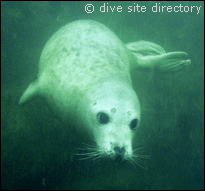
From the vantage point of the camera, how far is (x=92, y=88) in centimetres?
226

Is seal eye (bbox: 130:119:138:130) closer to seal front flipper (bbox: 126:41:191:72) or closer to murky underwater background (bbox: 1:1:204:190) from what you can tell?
murky underwater background (bbox: 1:1:204:190)

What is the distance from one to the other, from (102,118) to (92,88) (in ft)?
1.28

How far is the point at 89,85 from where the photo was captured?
7.68ft

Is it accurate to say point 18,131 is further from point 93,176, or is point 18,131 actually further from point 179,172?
point 179,172

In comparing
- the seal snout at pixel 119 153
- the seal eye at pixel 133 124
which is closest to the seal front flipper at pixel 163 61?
the seal eye at pixel 133 124

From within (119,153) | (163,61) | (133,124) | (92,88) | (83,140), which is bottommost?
(119,153)

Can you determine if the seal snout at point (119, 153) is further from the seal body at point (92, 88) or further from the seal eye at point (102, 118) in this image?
the seal eye at point (102, 118)

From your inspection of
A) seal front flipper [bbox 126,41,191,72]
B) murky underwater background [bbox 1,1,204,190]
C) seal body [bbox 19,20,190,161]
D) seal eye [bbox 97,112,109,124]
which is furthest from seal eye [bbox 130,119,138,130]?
seal front flipper [bbox 126,41,191,72]

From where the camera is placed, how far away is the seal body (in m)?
1.98

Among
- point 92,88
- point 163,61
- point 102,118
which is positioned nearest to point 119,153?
point 102,118

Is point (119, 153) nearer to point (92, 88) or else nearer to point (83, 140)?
point (92, 88)

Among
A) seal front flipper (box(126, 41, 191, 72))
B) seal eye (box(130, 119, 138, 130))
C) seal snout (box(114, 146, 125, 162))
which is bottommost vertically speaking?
seal snout (box(114, 146, 125, 162))

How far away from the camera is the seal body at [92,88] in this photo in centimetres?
198

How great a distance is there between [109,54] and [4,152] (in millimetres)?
2418
